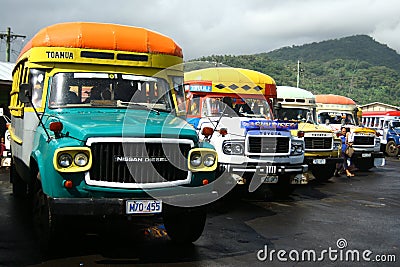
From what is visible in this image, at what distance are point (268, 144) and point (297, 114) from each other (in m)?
6.25

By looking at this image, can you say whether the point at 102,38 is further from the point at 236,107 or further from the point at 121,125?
the point at 236,107

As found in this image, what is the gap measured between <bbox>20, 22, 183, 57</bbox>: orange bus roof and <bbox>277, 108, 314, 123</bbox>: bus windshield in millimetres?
8771

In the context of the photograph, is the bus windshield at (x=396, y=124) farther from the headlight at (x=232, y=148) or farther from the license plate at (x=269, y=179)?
the headlight at (x=232, y=148)

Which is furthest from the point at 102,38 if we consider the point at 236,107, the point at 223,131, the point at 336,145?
the point at 336,145

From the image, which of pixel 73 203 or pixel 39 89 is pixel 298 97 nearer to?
pixel 39 89

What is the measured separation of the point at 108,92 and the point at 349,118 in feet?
46.1

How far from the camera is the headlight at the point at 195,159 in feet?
19.7

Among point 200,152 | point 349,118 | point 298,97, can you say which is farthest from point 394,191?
point 200,152

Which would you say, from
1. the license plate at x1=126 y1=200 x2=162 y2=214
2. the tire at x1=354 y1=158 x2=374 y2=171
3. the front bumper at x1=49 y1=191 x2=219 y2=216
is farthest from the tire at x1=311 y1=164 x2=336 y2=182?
the front bumper at x1=49 y1=191 x2=219 y2=216

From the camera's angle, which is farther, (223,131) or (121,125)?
(223,131)

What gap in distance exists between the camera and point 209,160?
20.1 ft

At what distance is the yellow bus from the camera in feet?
18.1

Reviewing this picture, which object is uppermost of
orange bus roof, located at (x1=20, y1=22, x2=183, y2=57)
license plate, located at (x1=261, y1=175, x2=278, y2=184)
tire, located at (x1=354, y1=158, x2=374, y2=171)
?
orange bus roof, located at (x1=20, y1=22, x2=183, y2=57)

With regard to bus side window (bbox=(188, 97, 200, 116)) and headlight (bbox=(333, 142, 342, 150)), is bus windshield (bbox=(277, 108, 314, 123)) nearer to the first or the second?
headlight (bbox=(333, 142, 342, 150))
